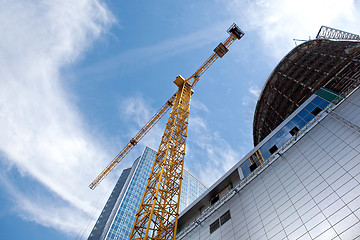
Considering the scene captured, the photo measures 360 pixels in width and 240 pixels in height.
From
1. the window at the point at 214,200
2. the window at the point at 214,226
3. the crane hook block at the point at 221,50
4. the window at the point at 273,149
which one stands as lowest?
the window at the point at 214,226

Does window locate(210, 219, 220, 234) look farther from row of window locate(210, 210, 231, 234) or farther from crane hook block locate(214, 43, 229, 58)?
crane hook block locate(214, 43, 229, 58)

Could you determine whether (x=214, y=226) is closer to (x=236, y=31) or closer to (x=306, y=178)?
(x=306, y=178)

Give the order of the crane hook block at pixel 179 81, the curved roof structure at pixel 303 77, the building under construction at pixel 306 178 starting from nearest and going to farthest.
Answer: the building under construction at pixel 306 178 → the curved roof structure at pixel 303 77 → the crane hook block at pixel 179 81

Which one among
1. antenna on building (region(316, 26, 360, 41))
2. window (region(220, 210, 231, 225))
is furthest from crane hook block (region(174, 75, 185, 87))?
window (region(220, 210, 231, 225))

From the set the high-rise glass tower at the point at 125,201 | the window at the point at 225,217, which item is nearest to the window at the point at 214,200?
the window at the point at 225,217

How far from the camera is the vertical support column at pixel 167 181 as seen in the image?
792 inches

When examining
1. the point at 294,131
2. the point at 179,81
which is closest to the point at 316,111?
the point at 294,131

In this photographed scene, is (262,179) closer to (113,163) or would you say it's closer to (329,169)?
(329,169)

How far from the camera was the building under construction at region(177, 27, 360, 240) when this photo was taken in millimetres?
12898

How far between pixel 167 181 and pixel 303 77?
26.1 m

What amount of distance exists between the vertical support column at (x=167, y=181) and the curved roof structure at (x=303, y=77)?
14.6 m

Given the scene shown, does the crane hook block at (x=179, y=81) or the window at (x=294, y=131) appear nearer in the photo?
the window at (x=294, y=131)

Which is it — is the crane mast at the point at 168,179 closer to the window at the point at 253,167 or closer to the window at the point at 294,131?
the window at the point at 253,167

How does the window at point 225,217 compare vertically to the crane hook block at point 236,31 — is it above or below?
below
